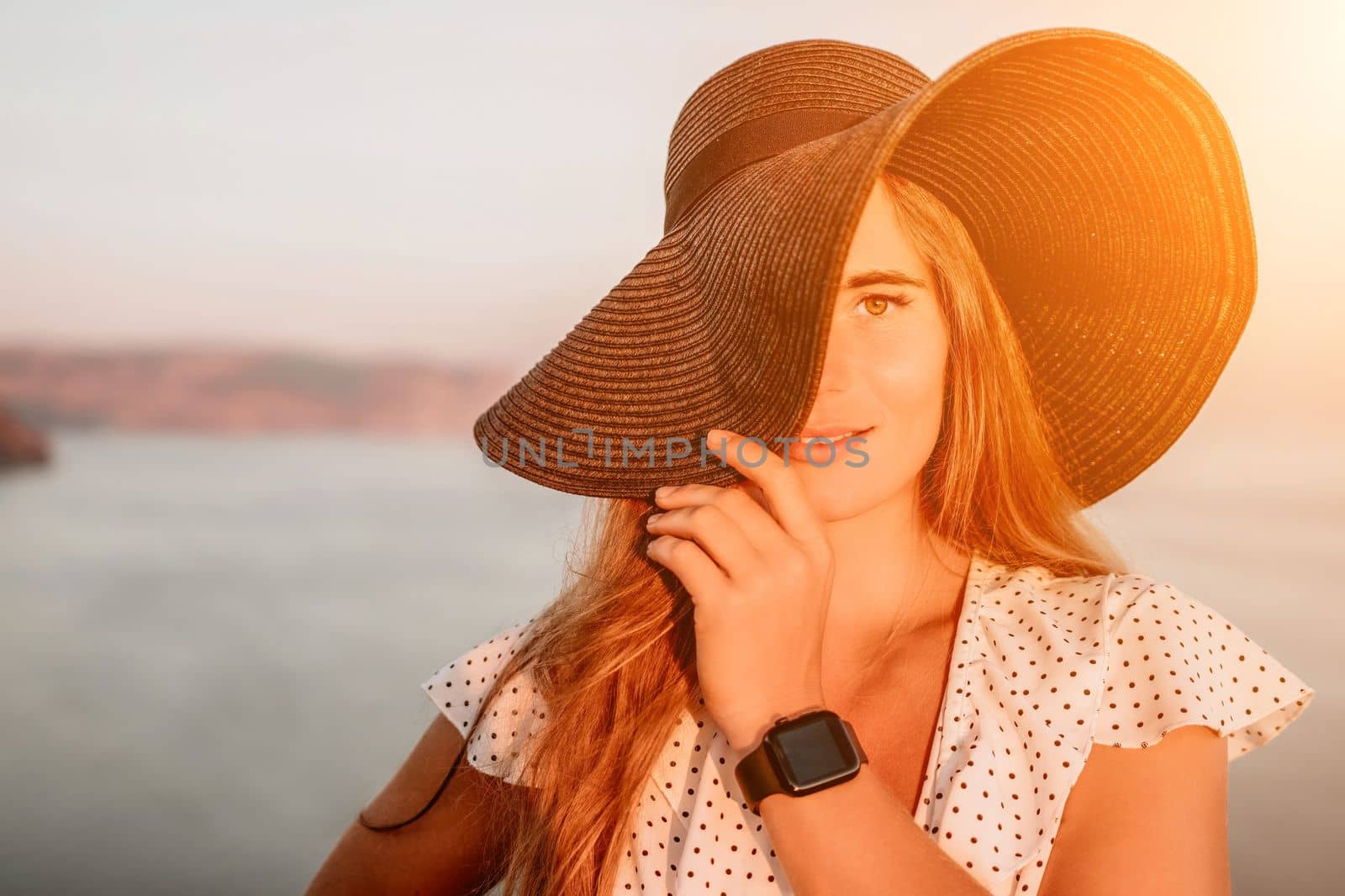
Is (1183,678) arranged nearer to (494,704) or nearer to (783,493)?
(783,493)

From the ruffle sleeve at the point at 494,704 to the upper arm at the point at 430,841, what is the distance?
0.06 meters

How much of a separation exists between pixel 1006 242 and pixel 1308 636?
3.75 metres

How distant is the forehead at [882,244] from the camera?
158 centimetres

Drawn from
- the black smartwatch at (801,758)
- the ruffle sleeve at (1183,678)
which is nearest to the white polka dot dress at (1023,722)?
the ruffle sleeve at (1183,678)

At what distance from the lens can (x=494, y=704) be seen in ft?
6.29

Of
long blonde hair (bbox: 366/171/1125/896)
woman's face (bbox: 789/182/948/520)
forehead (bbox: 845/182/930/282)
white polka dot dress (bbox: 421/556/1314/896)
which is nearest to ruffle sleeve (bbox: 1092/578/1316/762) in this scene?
white polka dot dress (bbox: 421/556/1314/896)

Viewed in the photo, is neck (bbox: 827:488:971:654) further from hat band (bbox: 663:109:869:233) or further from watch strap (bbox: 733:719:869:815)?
hat band (bbox: 663:109:869:233)

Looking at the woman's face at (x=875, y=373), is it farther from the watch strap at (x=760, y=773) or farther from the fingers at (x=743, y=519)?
the watch strap at (x=760, y=773)

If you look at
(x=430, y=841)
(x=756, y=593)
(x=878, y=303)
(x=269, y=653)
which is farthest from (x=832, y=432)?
(x=269, y=653)

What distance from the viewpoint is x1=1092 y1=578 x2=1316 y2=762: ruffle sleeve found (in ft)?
4.79

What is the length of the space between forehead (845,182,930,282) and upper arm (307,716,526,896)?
3.79ft

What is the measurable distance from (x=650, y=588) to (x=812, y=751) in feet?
2.11

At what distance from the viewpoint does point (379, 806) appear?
1.98m

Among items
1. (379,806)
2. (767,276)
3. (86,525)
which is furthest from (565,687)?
(86,525)
